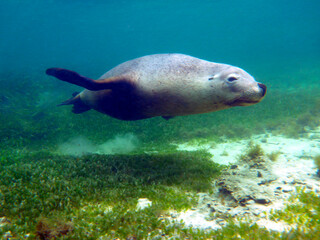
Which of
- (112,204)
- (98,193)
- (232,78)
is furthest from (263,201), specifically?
(98,193)

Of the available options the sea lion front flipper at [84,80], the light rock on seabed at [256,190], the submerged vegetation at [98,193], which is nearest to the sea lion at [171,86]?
the sea lion front flipper at [84,80]

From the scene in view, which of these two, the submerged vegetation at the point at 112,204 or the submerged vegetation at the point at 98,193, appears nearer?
the submerged vegetation at the point at 112,204

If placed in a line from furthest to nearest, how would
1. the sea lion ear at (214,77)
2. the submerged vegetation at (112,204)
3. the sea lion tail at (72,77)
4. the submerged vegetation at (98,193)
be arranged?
the sea lion tail at (72,77) < the sea lion ear at (214,77) < the submerged vegetation at (98,193) < the submerged vegetation at (112,204)

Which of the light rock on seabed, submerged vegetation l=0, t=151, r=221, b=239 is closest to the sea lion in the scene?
submerged vegetation l=0, t=151, r=221, b=239

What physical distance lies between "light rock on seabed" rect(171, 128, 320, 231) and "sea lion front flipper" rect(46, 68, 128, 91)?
116 inches

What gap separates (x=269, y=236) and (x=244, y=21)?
447 ft

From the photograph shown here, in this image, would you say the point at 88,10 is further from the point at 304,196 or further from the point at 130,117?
the point at 304,196

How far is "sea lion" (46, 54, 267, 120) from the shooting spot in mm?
3377

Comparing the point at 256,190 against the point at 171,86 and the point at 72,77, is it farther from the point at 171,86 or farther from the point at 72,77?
the point at 72,77

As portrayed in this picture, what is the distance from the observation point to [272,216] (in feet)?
9.46

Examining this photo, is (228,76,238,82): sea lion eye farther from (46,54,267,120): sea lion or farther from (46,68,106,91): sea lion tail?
(46,68,106,91): sea lion tail

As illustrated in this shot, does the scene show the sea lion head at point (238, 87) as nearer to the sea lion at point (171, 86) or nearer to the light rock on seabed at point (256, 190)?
the sea lion at point (171, 86)

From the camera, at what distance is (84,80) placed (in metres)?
4.02

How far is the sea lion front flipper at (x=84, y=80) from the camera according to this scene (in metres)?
3.88
